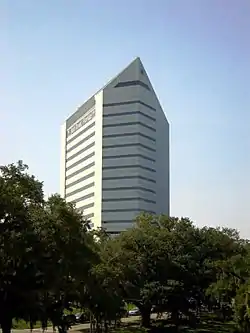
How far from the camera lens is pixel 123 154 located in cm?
14325

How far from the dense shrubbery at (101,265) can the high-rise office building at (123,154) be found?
84148 mm

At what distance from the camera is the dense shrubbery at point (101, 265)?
27.8m

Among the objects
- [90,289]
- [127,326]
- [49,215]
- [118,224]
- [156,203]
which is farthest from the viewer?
[156,203]

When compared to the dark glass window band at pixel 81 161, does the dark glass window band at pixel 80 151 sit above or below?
above

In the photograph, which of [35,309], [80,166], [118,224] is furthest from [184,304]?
[80,166]

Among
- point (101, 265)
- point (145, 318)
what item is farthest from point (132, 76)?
point (101, 265)

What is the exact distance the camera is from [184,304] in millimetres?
45781

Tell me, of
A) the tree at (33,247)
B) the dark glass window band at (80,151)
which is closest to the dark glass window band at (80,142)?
the dark glass window band at (80,151)

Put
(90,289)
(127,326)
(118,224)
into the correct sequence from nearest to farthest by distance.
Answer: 1. (90,289)
2. (127,326)
3. (118,224)

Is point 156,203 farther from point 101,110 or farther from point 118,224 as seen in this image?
point 101,110

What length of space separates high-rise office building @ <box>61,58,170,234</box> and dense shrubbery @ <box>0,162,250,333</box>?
276ft

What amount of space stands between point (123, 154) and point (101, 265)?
348 ft

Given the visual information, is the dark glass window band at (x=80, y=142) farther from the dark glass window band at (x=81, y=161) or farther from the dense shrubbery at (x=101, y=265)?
the dense shrubbery at (x=101, y=265)

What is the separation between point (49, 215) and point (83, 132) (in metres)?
128
